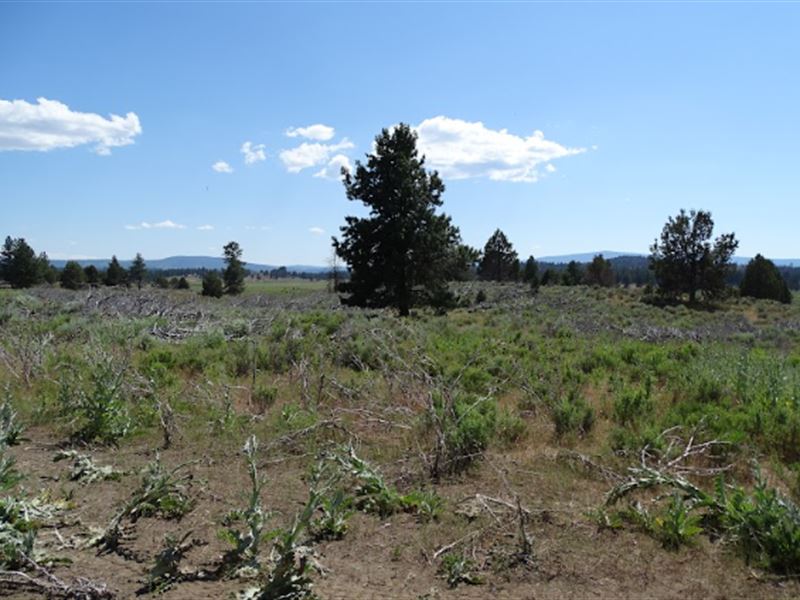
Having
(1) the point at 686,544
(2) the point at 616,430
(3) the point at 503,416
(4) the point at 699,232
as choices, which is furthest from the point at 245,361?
(4) the point at 699,232

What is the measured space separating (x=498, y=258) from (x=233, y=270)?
30355mm

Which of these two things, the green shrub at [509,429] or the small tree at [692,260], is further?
the small tree at [692,260]

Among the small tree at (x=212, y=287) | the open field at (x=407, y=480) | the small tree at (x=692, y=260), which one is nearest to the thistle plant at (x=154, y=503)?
the open field at (x=407, y=480)

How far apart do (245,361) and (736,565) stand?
685cm

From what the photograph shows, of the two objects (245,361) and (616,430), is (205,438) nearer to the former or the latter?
(245,361)

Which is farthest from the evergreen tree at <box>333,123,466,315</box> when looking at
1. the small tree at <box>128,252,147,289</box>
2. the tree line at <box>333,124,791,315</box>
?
the small tree at <box>128,252,147,289</box>

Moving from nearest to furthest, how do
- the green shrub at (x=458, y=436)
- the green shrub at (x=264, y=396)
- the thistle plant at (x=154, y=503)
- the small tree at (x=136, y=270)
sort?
the thistle plant at (x=154, y=503) → the green shrub at (x=458, y=436) → the green shrub at (x=264, y=396) → the small tree at (x=136, y=270)

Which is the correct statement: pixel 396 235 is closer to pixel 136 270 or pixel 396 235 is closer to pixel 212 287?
pixel 212 287

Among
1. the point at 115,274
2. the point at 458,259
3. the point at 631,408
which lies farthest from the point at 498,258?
the point at 631,408

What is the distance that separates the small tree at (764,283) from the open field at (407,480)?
1595 inches

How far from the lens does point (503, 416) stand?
5.75 m

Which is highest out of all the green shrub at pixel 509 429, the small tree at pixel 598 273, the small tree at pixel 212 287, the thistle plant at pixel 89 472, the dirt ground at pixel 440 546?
the small tree at pixel 598 273

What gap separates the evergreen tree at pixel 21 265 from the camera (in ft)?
172

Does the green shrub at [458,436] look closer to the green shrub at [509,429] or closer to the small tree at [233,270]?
the green shrub at [509,429]
